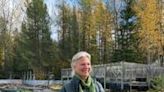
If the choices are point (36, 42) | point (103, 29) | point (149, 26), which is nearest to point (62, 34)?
point (36, 42)

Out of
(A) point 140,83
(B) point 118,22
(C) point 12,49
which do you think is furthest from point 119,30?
(A) point 140,83

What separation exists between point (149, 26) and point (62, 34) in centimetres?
1661

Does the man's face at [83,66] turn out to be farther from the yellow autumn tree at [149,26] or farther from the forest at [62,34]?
the forest at [62,34]

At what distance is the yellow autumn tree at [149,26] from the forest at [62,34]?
272cm

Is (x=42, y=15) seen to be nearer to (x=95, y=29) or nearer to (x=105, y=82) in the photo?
(x=95, y=29)

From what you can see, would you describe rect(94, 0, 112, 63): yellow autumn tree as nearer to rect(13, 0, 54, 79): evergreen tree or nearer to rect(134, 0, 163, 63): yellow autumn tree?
rect(13, 0, 54, 79): evergreen tree

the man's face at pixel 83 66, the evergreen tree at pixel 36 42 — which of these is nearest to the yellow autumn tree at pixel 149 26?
the evergreen tree at pixel 36 42

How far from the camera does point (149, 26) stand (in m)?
33.2

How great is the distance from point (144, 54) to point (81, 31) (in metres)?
10.6

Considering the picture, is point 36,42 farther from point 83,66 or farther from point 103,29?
point 83,66

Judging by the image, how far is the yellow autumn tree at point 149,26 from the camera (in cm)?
3334

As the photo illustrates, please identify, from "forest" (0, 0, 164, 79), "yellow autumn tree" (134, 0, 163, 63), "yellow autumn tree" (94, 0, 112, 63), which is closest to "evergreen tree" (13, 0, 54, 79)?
"forest" (0, 0, 164, 79)

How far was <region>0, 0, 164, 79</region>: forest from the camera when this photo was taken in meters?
41.1

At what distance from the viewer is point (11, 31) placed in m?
51.1
